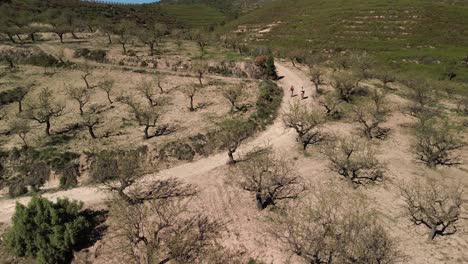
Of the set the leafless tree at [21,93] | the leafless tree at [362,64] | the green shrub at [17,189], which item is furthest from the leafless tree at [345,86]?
the leafless tree at [21,93]

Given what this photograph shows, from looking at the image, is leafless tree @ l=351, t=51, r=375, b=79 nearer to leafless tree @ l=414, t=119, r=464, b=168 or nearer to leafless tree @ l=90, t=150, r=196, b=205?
leafless tree @ l=414, t=119, r=464, b=168

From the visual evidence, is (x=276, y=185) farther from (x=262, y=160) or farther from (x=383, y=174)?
(x=383, y=174)

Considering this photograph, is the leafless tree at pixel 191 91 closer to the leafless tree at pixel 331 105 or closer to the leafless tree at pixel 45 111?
the leafless tree at pixel 45 111

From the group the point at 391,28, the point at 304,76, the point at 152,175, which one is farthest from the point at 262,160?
the point at 391,28

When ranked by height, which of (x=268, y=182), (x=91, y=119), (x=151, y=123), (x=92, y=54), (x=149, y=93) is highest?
(x=92, y=54)

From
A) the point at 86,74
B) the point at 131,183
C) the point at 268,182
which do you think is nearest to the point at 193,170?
the point at 131,183

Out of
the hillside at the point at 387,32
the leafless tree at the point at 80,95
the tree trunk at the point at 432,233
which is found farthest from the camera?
the hillside at the point at 387,32

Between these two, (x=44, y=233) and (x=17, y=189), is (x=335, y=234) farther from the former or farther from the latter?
(x=17, y=189)
